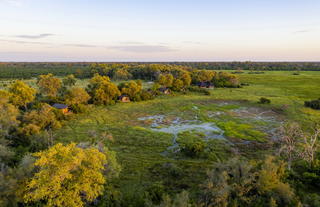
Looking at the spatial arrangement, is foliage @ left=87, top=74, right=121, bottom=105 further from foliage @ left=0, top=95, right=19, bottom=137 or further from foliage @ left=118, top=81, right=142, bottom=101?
foliage @ left=0, top=95, right=19, bottom=137

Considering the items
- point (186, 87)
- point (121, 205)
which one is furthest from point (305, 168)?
point (186, 87)

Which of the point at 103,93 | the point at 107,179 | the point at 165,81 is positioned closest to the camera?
the point at 107,179

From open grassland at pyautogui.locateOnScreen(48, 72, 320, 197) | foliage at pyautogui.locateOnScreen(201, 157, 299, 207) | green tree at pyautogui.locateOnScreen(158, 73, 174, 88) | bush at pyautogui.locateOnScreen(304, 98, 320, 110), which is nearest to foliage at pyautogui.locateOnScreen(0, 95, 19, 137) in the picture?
open grassland at pyautogui.locateOnScreen(48, 72, 320, 197)

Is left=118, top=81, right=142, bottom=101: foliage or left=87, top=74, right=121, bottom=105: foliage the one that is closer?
left=87, top=74, right=121, bottom=105: foliage

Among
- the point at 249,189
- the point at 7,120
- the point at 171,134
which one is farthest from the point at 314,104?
the point at 7,120

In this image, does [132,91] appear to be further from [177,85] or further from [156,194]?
[156,194]
